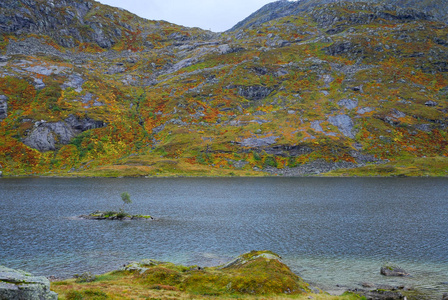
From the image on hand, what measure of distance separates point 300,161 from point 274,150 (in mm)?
17463

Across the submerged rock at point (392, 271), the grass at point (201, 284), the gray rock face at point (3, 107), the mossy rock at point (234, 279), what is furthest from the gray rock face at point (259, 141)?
the grass at point (201, 284)

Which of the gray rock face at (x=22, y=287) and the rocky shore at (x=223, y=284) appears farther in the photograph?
the rocky shore at (x=223, y=284)

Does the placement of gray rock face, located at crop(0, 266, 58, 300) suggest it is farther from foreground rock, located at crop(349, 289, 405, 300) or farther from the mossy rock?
foreground rock, located at crop(349, 289, 405, 300)

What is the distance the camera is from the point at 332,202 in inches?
3551

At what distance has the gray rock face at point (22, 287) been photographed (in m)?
16.0

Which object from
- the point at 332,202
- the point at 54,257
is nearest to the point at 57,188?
the point at 54,257

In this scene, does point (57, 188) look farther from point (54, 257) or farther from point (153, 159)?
point (54, 257)

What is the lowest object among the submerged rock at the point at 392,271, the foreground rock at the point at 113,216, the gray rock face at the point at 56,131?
the foreground rock at the point at 113,216

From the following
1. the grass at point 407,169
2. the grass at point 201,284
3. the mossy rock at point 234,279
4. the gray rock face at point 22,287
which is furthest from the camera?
the grass at point 407,169

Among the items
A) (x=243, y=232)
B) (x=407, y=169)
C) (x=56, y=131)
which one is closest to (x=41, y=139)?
(x=56, y=131)

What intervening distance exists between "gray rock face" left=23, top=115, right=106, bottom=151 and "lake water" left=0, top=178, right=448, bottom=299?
72794 millimetres

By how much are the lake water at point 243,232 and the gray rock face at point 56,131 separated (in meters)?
72.8

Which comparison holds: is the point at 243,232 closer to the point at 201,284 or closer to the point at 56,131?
the point at 201,284

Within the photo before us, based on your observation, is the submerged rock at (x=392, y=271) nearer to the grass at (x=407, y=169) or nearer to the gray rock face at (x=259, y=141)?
the grass at (x=407, y=169)
